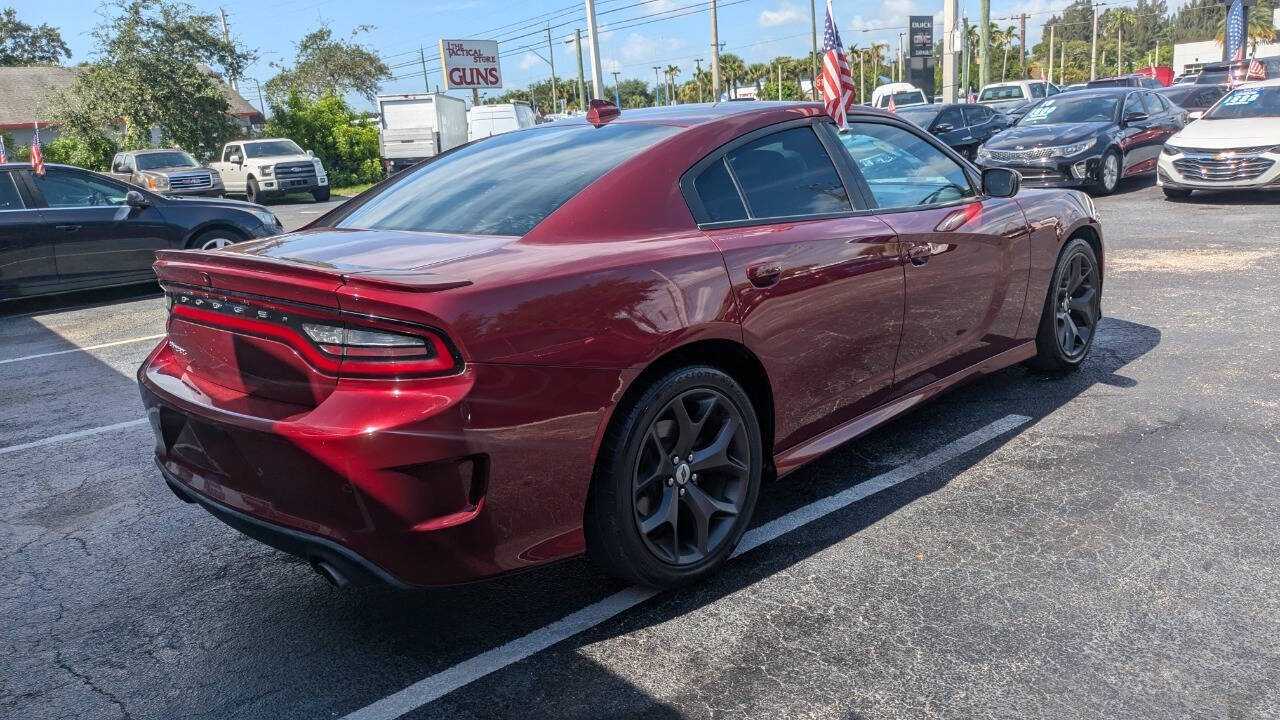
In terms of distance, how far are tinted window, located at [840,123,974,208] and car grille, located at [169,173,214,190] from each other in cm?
2178

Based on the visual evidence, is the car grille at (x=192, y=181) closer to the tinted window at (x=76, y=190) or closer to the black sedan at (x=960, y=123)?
the tinted window at (x=76, y=190)

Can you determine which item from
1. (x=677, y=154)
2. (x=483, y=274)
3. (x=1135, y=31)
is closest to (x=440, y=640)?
(x=483, y=274)

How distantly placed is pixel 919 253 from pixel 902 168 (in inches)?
23.1

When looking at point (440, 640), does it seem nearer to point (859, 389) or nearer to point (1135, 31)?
point (859, 389)

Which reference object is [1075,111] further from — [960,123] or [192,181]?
[192,181]

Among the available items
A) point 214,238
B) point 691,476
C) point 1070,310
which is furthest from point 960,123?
point 691,476

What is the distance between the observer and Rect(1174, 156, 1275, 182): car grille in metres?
11.9

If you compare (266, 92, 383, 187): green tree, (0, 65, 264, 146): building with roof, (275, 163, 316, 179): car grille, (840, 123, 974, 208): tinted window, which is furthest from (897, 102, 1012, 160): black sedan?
(0, 65, 264, 146): building with roof

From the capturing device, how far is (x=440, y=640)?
9.77 ft

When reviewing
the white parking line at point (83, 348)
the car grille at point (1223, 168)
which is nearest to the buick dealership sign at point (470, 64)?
the car grille at point (1223, 168)

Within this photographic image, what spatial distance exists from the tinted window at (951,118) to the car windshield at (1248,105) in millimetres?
5495

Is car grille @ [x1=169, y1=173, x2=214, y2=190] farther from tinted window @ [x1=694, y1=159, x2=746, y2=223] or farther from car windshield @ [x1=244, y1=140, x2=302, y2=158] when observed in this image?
tinted window @ [x1=694, y1=159, x2=746, y2=223]

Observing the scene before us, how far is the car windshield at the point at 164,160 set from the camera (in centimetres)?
2427

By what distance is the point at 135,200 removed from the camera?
1020 centimetres
